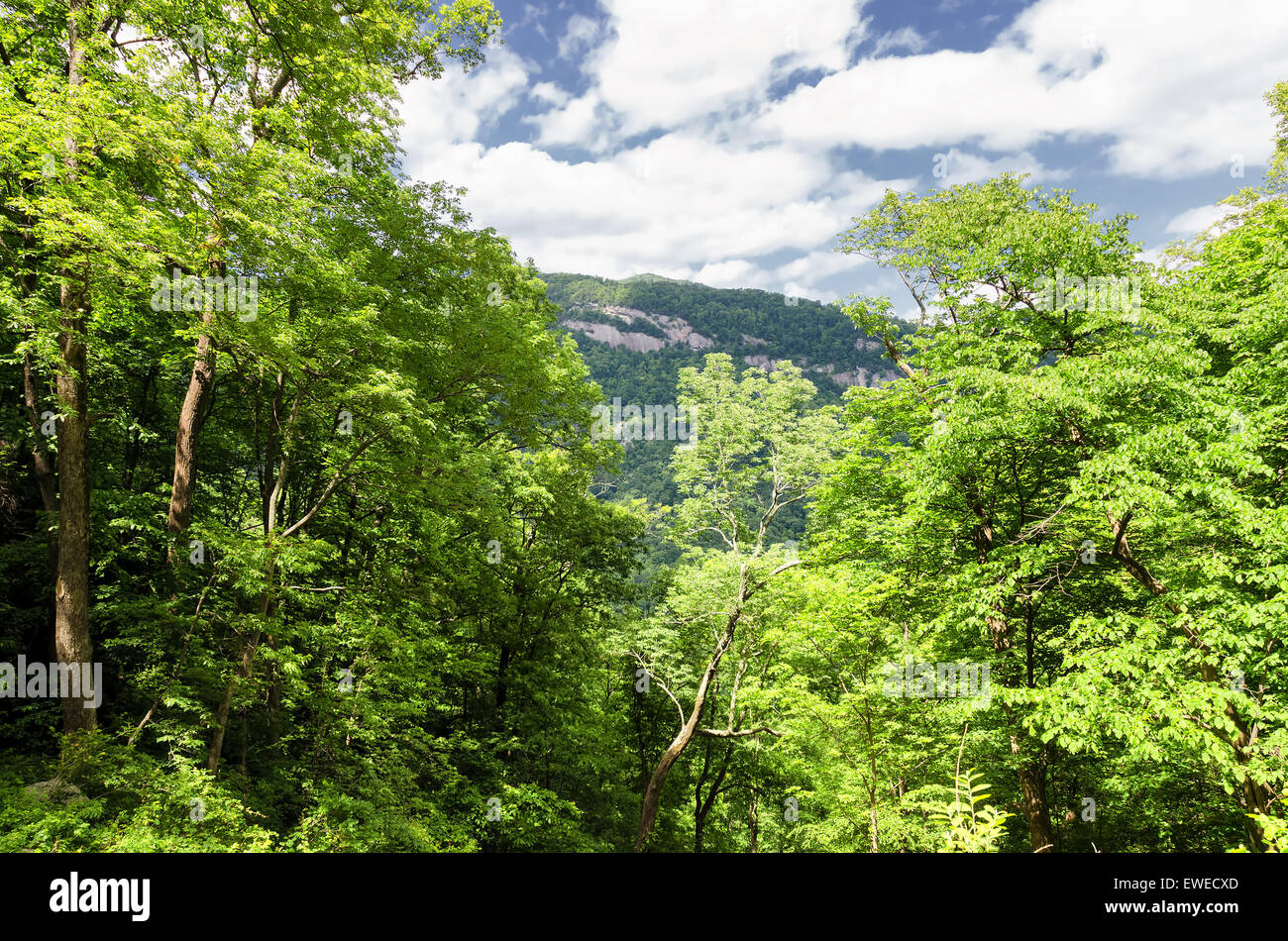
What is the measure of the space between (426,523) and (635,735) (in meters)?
11.7

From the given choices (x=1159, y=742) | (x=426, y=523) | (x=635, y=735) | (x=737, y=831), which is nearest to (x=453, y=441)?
(x=426, y=523)

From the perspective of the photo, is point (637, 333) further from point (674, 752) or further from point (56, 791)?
point (56, 791)

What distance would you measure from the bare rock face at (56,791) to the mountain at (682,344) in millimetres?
77778

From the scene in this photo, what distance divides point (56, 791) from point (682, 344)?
564 feet

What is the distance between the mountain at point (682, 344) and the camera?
4133 inches

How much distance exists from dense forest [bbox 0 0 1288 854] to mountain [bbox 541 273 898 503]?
6915 centimetres

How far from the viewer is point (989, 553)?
36.7 ft

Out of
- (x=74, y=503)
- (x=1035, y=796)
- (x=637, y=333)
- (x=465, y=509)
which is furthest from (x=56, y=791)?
(x=637, y=333)

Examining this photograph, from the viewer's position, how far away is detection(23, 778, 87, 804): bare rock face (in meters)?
7.47

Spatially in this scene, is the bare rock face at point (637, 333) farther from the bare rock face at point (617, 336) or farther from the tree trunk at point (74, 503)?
the tree trunk at point (74, 503)

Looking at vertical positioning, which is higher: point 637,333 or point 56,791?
point 637,333

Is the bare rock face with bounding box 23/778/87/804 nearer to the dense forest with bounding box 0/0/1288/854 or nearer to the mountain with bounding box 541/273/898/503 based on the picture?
the dense forest with bounding box 0/0/1288/854

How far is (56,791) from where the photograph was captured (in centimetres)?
761
